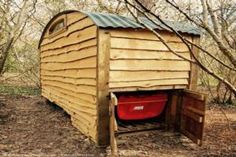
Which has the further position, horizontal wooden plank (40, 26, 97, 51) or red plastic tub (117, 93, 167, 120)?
red plastic tub (117, 93, 167, 120)

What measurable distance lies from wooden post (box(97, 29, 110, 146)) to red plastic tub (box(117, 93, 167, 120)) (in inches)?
26.0

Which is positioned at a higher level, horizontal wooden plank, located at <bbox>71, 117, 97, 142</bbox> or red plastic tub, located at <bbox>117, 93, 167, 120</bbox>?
red plastic tub, located at <bbox>117, 93, 167, 120</bbox>

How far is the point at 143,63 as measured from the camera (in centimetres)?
615

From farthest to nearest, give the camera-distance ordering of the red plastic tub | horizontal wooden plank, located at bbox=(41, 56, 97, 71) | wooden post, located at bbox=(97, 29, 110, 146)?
1. the red plastic tub
2. horizontal wooden plank, located at bbox=(41, 56, 97, 71)
3. wooden post, located at bbox=(97, 29, 110, 146)

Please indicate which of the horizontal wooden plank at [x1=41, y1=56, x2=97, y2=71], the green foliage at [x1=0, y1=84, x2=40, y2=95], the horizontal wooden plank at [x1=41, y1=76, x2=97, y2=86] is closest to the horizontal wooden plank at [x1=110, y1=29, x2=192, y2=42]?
the horizontal wooden plank at [x1=41, y1=56, x2=97, y2=71]

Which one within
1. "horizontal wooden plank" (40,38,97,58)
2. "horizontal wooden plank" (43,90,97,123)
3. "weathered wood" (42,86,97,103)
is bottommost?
"horizontal wooden plank" (43,90,97,123)

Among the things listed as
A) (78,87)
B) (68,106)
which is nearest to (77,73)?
(78,87)

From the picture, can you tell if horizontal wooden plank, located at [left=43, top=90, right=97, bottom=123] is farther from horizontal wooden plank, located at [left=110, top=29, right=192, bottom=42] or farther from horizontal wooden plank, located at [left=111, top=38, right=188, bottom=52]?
horizontal wooden plank, located at [left=110, top=29, right=192, bottom=42]

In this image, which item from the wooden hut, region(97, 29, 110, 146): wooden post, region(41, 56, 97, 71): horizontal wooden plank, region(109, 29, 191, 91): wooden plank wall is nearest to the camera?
region(97, 29, 110, 146): wooden post

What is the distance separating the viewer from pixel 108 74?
5.71 meters

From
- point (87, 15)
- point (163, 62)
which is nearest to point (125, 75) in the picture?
point (163, 62)

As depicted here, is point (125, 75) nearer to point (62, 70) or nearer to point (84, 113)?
point (84, 113)

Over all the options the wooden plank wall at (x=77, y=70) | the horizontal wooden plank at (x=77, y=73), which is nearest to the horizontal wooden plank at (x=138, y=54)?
the wooden plank wall at (x=77, y=70)

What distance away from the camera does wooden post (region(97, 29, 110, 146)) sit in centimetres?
561
